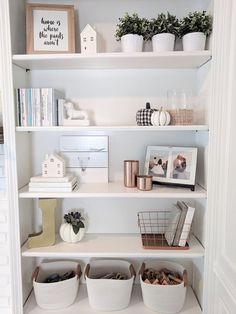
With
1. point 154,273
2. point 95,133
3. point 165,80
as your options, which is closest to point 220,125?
point 165,80

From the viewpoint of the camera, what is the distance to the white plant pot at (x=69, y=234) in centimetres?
156

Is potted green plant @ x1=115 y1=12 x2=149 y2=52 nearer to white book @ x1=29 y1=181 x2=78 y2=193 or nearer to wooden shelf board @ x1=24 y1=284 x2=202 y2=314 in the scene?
white book @ x1=29 y1=181 x2=78 y2=193

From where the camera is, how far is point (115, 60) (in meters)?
1.40

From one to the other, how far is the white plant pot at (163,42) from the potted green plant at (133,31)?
0.08 metres

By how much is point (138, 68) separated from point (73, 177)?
2.45 ft

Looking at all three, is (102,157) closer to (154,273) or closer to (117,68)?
(117,68)

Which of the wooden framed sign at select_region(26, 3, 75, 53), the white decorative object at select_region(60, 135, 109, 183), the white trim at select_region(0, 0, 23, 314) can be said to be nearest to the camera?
the white trim at select_region(0, 0, 23, 314)

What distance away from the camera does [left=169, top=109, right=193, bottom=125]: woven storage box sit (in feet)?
4.74

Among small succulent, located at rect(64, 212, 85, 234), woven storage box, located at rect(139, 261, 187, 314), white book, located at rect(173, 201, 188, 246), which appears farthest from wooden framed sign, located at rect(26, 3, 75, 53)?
woven storage box, located at rect(139, 261, 187, 314)

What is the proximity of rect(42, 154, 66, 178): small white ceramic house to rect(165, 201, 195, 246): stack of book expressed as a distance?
0.68 metres

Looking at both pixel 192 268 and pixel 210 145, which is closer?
pixel 210 145

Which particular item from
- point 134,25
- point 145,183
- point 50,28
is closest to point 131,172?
point 145,183

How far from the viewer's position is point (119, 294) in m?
1.49

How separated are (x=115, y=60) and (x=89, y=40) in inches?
6.8
